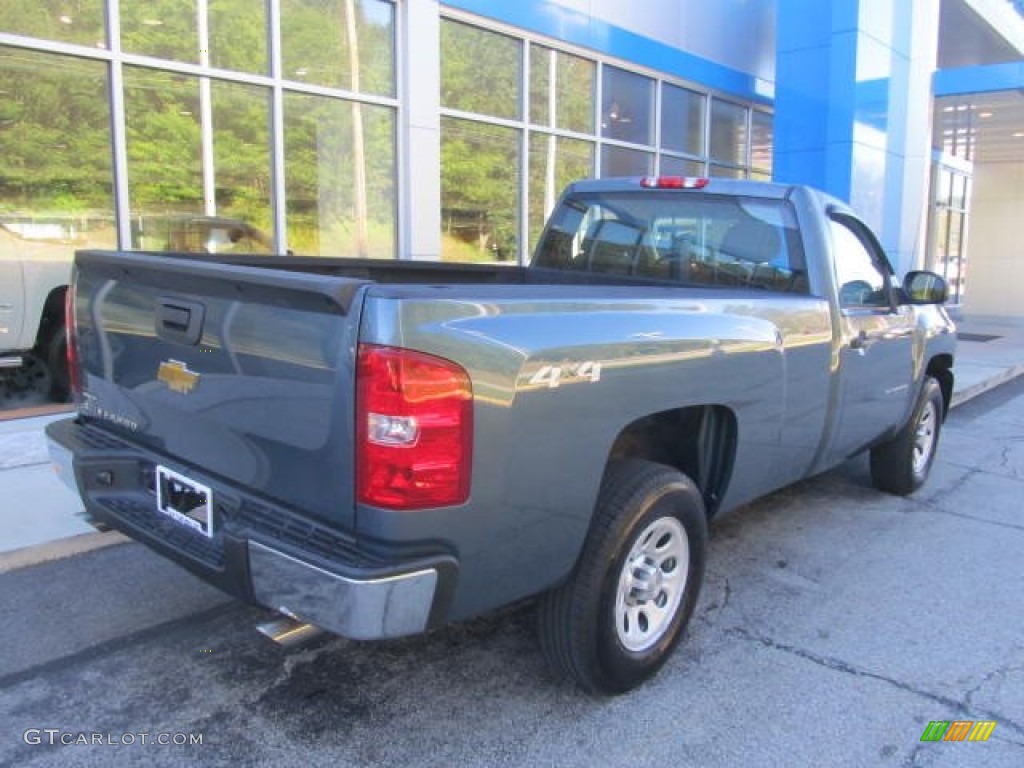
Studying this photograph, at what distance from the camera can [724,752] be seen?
9.27 ft

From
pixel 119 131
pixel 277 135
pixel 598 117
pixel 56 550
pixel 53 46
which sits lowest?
pixel 56 550

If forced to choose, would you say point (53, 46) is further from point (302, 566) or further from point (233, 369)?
point (302, 566)

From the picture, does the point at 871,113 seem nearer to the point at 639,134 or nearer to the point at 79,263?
the point at 639,134

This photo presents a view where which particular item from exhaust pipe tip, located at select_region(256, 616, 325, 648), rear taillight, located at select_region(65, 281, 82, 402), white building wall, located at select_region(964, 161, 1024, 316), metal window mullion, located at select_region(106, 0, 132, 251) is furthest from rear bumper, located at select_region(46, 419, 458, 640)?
white building wall, located at select_region(964, 161, 1024, 316)

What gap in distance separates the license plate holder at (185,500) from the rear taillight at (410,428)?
0.70 meters

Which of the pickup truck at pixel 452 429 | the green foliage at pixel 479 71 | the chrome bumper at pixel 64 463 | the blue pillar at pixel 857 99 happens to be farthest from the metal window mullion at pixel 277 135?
the blue pillar at pixel 857 99

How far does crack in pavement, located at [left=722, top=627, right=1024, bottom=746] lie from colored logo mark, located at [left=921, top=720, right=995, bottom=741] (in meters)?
0.04

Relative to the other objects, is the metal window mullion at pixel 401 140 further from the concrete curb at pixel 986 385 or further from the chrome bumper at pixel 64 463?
the chrome bumper at pixel 64 463

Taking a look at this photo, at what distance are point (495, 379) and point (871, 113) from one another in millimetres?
13022

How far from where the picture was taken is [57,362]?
7.50m

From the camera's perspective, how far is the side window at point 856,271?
440 centimetres

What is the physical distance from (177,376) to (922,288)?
4230 mm

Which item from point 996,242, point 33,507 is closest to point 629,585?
point 33,507

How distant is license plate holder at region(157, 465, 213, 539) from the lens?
2803 mm
